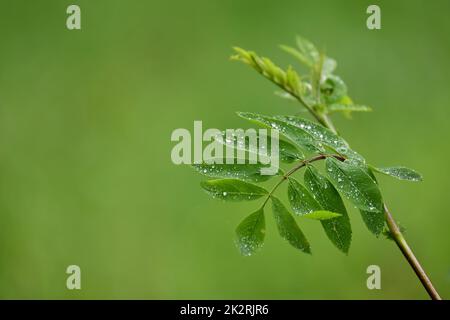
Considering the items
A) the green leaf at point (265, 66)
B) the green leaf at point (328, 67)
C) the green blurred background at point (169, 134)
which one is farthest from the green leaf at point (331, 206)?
the green blurred background at point (169, 134)

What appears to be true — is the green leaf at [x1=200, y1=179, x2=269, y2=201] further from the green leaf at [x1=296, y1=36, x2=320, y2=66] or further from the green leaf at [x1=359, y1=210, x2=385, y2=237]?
the green leaf at [x1=296, y1=36, x2=320, y2=66]

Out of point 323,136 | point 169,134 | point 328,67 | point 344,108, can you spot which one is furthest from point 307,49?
point 169,134

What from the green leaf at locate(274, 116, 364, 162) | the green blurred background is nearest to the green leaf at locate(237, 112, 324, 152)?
the green leaf at locate(274, 116, 364, 162)

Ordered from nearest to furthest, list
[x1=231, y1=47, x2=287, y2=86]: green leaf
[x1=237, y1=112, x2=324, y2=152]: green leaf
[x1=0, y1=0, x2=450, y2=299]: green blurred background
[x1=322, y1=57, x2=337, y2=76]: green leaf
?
[x1=237, y1=112, x2=324, y2=152]: green leaf
[x1=231, y1=47, x2=287, y2=86]: green leaf
[x1=322, y1=57, x2=337, y2=76]: green leaf
[x1=0, y1=0, x2=450, y2=299]: green blurred background

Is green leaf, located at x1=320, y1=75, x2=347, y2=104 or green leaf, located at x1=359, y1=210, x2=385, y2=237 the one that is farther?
green leaf, located at x1=320, y1=75, x2=347, y2=104

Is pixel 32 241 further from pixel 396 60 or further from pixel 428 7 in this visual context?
pixel 428 7

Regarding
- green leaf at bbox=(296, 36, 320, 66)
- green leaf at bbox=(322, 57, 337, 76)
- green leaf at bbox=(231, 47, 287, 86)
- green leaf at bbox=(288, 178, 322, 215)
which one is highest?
green leaf at bbox=(296, 36, 320, 66)

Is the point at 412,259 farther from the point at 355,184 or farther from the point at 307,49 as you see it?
the point at 307,49
